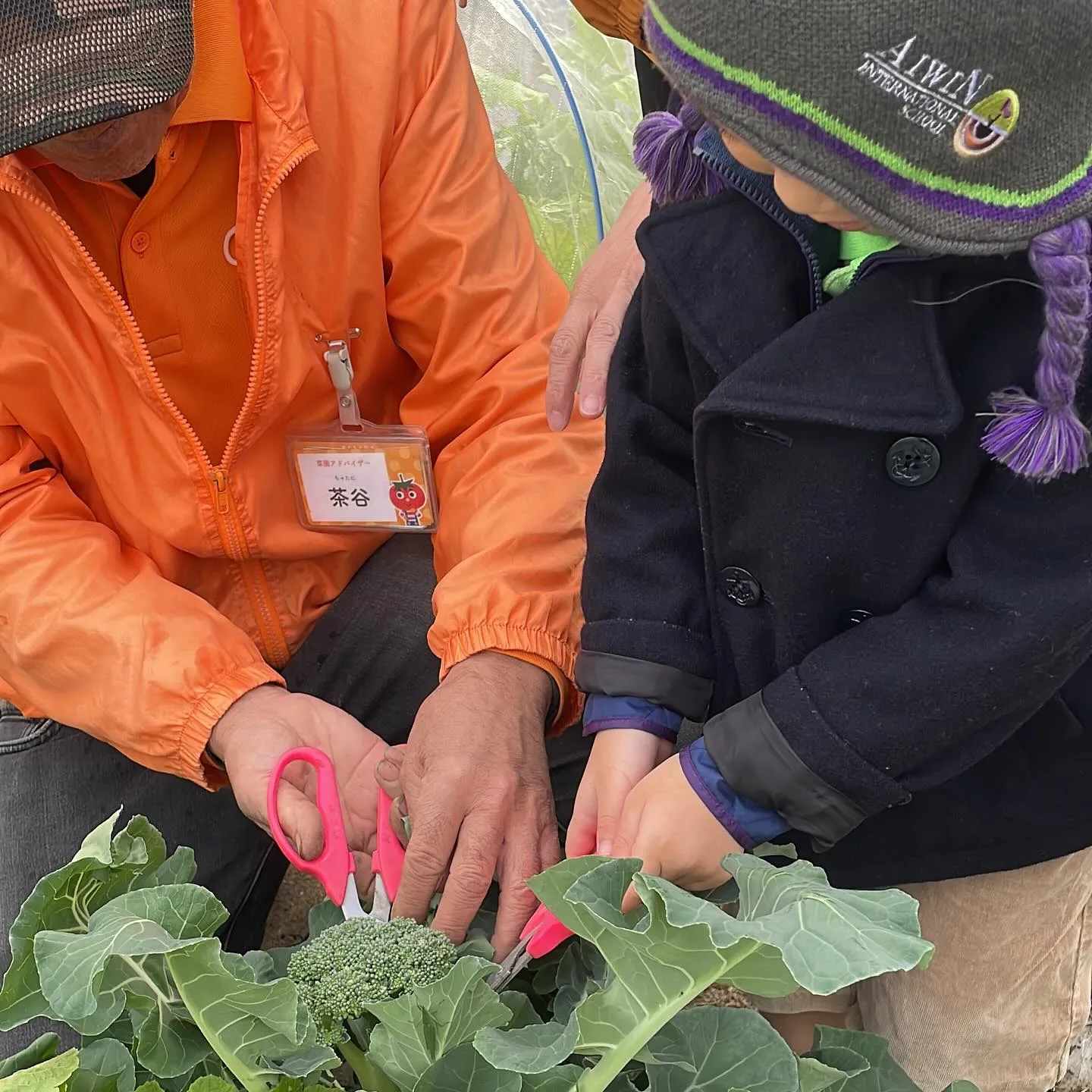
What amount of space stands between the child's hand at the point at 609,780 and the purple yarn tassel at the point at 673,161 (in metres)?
0.47

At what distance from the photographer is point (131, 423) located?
1.29 metres

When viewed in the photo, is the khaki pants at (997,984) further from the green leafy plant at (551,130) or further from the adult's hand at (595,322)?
the green leafy plant at (551,130)

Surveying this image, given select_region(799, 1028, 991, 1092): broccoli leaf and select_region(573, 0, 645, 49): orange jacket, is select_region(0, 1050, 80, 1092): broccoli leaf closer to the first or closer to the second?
→ select_region(799, 1028, 991, 1092): broccoli leaf

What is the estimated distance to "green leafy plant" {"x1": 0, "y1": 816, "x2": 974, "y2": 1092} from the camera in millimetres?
706

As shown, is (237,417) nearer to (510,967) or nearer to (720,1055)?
(510,967)

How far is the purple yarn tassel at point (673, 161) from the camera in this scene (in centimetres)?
91

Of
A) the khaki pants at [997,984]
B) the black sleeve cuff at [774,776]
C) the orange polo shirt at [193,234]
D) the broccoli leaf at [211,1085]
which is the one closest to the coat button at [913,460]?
the black sleeve cuff at [774,776]

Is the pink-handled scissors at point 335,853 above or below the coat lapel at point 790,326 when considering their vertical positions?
below

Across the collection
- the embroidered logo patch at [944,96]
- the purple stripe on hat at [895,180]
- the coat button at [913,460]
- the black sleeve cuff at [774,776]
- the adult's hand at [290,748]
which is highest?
the embroidered logo patch at [944,96]

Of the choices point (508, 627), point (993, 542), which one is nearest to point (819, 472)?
point (993, 542)

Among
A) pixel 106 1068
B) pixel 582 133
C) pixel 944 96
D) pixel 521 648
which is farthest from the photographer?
pixel 582 133

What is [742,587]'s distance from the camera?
3.21 feet

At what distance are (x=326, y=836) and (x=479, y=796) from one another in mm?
150

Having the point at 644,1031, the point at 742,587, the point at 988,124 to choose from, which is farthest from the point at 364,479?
the point at 988,124
